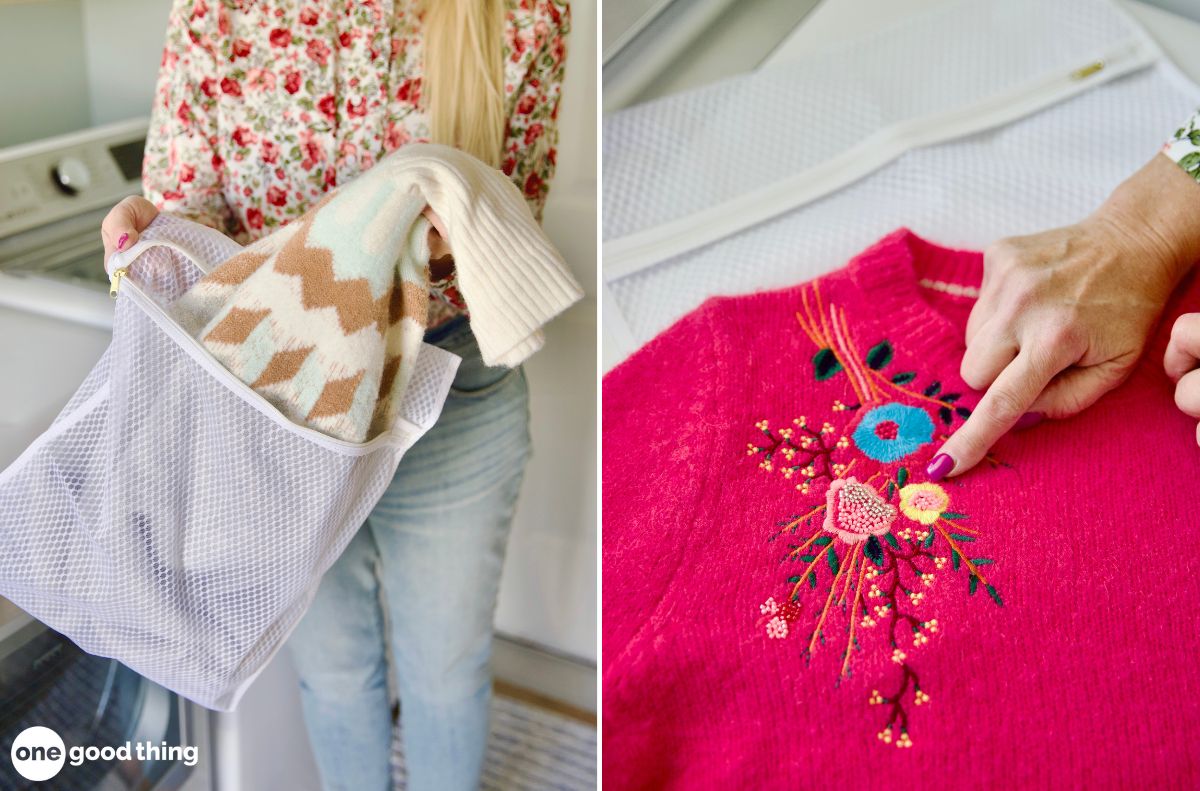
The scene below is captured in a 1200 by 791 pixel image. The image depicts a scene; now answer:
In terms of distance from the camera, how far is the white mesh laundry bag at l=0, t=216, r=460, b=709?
2.09 ft

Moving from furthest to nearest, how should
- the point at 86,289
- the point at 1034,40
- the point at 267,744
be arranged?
the point at 267,744, the point at 1034,40, the point at 86,289

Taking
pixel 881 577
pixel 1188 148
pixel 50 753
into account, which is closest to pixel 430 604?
pixel 50 753

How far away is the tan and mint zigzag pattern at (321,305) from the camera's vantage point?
646 millimetres

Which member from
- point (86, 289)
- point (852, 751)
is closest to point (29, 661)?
point (86, 289)

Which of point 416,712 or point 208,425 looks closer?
point 208,425

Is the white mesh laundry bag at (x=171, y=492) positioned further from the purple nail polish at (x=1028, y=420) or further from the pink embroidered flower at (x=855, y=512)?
the purple nail polish at (x=1028, y=420)

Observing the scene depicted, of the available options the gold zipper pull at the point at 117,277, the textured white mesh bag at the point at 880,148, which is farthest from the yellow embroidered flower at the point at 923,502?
the gold zipper pull at the point at 117,277

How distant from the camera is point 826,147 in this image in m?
0.82

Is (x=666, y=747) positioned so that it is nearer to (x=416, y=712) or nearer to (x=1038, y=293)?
(x=1038, y=293)

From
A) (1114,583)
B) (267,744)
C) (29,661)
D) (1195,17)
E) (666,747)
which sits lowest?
(267,744)

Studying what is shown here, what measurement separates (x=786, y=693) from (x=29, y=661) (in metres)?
0.68

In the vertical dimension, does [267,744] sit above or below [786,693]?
below

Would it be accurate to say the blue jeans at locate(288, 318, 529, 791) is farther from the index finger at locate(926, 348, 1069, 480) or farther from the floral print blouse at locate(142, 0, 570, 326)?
the index finger at locate(926, 348, 1069, 480)

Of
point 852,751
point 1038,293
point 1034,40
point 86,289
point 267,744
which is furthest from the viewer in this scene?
point 267,744
